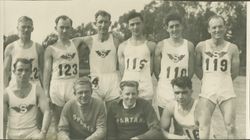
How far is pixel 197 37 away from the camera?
158cm

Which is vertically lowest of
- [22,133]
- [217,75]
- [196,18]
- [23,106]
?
[22,133]

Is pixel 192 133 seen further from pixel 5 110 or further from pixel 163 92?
pixel 5 110

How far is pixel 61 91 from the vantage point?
162cm

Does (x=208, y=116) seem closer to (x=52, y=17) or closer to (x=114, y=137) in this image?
(x=114, y=137)

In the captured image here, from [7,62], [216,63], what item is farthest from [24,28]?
[216,63]

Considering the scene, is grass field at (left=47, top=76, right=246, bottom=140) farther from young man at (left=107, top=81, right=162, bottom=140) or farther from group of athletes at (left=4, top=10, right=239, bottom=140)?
young man at (left=107, top=81, right=162, bottom=140)

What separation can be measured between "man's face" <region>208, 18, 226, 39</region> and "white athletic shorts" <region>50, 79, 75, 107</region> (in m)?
0.55

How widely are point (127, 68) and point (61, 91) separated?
0.27 m

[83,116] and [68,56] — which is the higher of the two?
[68,56]

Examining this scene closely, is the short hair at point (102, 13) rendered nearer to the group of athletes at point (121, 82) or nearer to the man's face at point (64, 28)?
the group of athletes at point (121, 82)

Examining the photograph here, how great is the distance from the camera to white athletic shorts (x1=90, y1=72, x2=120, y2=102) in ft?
5.26

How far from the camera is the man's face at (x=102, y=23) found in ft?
5.27

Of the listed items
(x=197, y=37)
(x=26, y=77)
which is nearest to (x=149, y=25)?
(x=197, y=37)

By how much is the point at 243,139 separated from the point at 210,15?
475mm
